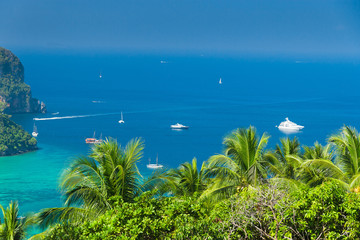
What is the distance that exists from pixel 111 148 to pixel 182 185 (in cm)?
283

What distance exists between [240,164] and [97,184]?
11.0 ft

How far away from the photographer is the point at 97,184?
369 inches

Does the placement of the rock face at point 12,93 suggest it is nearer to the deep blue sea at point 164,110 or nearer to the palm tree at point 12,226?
the deep blue sea at point 164,110

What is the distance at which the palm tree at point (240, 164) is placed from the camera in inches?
423

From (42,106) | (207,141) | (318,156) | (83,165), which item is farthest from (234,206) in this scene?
(42,106)

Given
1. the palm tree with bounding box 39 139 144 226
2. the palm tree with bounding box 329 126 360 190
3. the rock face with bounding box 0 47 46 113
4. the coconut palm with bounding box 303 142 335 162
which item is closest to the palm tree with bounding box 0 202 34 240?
the palm tree with bounding box 39 139 144 226

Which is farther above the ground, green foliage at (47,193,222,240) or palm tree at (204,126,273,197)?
palm tree at (204,126,273,197)

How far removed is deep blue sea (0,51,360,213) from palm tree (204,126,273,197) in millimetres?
10965

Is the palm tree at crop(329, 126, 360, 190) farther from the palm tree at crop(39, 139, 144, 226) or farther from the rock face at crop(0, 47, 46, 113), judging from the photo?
the rock face at crop(0, 47, 46, 113)

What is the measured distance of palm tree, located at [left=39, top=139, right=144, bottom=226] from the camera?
898 cm

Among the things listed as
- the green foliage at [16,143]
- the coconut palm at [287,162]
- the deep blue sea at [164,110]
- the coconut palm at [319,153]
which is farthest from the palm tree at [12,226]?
the green foliage at [16,143]

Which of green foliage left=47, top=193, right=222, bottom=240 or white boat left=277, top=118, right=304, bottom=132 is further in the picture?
white boat left=277, top=118, right=304, bottom=132

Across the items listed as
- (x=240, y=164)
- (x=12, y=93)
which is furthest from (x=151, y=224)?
(x=12, y=93)

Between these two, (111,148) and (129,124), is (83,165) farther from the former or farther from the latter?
(129,124)
